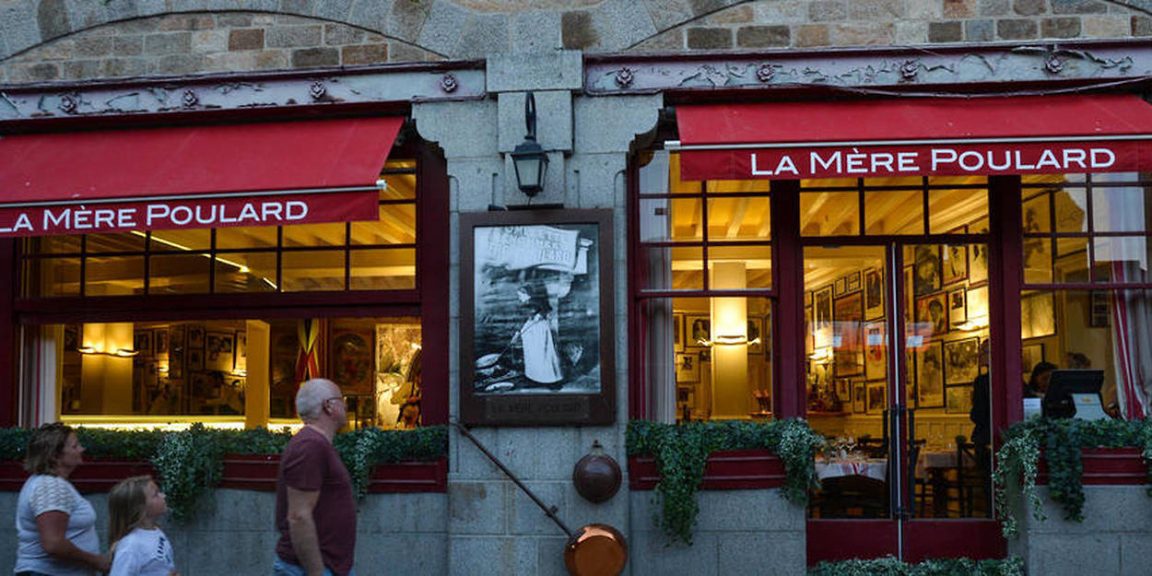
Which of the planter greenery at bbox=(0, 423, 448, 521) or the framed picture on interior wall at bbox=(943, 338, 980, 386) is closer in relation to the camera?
the planter greenery at bbox=(0, 423, 448, 521)

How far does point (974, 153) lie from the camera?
901 centimetres

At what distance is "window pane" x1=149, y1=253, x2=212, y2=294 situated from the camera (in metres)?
10.5

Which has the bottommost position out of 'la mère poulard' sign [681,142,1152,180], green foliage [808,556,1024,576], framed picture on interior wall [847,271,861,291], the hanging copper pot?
green foliage [808,556,1024,576]

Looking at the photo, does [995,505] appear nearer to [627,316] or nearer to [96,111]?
[627,316]

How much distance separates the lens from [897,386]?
9.84m

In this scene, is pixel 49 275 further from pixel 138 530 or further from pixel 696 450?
pixel 696 450

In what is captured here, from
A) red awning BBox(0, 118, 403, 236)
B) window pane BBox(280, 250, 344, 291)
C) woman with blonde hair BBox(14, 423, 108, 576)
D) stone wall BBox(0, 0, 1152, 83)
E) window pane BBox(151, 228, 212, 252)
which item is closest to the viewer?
woman with blonde hair BBox(14, 423, 108, 576)

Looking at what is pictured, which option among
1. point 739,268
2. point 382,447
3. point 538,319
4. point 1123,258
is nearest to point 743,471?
point 739,268

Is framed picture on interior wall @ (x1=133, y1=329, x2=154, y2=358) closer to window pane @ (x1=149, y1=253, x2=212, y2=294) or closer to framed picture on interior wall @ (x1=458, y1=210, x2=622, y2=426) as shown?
window pane @ (x1=149, y1=253, x2=212, y2=294)

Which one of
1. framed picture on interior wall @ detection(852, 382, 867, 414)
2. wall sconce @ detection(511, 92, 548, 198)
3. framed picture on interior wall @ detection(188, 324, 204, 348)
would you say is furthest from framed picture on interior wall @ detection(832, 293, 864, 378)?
framed picture on interior wall @ detection(188, 324, 204, 348)

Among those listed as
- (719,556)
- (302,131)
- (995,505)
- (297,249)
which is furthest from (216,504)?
(995,505)

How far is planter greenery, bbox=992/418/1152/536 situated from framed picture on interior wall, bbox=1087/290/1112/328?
927 mm

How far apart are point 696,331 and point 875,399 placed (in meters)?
1.47

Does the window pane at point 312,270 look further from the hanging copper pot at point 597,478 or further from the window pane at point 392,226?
the hanging copper pot at point 597,478
